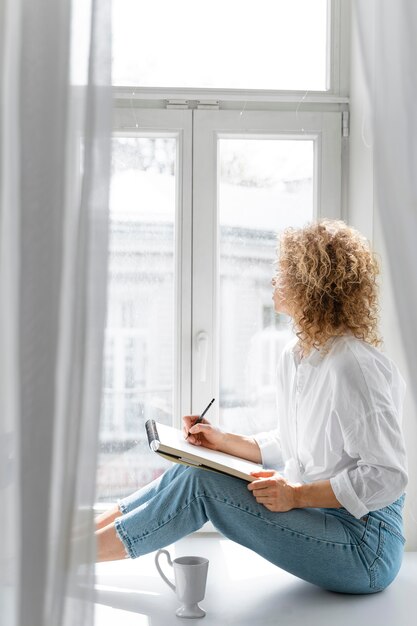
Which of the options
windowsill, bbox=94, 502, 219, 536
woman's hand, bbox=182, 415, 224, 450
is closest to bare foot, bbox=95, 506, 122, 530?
woman's hand, bbox=182, 415, 224, 450

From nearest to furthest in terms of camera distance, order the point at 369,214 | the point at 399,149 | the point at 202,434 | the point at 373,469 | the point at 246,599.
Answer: the point at 399,149, the point at 373,469, the point at 246,599, the point at 202,434, the point at 369,214

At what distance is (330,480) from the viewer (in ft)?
4.83

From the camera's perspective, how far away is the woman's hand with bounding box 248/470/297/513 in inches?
58.2

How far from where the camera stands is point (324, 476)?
5.04 ft

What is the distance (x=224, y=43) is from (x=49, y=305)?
4.12 feet

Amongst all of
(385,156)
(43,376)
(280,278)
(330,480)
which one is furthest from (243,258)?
(43,376)

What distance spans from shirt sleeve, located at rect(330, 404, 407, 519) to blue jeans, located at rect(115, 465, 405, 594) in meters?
0.07

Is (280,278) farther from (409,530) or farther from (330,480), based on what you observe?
(409,530)

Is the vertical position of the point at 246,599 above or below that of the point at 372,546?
below

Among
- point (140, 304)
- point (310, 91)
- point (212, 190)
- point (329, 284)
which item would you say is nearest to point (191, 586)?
point (329, 284)

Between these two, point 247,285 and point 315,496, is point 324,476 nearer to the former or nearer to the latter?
point 315,496

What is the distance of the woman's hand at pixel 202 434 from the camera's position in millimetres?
1689

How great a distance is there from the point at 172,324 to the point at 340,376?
60cm

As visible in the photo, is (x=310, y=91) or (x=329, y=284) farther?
(x=310, y=91)
